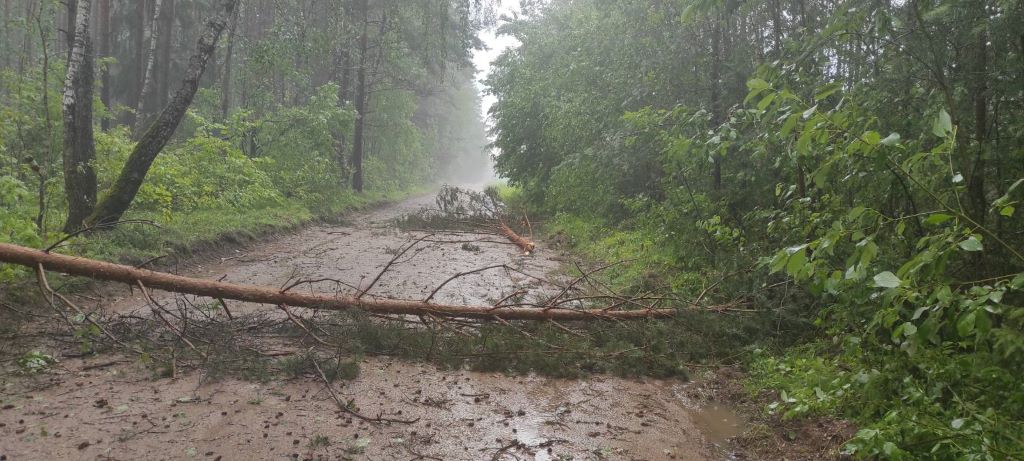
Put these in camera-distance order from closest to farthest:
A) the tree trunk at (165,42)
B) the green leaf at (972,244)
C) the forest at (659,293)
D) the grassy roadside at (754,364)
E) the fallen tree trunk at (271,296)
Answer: the green leaf at (972,244), the forest at (659,293), the grassy roadside at (754,364), the fallen tree trunk at (271,296), the tree trunk at (165,42)

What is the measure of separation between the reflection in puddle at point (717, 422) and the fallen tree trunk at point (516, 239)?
7.30m

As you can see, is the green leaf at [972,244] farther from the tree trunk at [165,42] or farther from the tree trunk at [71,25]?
the tree trunk at [165,42]

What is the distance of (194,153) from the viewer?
13086 millimetres

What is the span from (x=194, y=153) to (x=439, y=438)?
1211 cm

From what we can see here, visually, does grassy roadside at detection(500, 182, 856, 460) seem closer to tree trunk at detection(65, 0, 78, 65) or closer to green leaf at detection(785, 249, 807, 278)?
green leaf at detection(785, 249, 807, 278)

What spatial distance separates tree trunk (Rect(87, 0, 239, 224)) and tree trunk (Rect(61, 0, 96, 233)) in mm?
232

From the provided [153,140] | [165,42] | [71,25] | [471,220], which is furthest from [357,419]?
[165,42]

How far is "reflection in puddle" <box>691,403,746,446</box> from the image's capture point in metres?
3.96

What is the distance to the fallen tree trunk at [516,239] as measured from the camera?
11.7m

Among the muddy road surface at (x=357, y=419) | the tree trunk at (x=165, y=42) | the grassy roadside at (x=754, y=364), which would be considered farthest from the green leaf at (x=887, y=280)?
the tree trunk at (x=165, y=42)

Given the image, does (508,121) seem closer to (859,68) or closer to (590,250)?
(590,250)

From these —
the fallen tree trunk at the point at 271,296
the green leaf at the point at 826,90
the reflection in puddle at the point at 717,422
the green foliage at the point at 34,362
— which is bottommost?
the reflection in puddle at the point at 717,422

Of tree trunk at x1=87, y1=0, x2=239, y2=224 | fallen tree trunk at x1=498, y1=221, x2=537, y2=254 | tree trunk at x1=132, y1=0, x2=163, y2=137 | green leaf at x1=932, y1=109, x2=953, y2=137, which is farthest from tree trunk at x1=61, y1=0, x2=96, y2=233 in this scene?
green leaf at x1=932, y1=109, x2=953, y2=137

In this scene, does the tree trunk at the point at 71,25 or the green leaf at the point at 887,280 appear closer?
the green leaf at the point at 887,280
